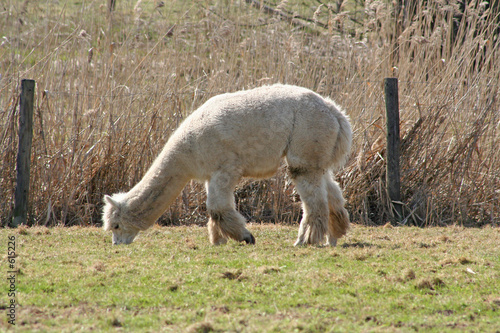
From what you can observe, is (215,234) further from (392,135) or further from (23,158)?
(392,135)

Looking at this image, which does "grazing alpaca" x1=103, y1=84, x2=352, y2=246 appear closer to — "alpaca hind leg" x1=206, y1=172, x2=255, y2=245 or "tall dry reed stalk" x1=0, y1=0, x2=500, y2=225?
"alpaca hind leg" x1=206, y1=172, x2=255, y2=245

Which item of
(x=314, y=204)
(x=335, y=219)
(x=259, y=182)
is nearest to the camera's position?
(x=314, y=204)

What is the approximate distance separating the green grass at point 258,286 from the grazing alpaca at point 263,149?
34 centimetres

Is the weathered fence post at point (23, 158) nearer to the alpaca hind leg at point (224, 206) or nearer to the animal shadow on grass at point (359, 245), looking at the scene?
the alpaca hind leg at point (224, 206)

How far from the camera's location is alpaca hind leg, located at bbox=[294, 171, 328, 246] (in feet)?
21.4

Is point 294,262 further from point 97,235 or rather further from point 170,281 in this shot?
point 97,235

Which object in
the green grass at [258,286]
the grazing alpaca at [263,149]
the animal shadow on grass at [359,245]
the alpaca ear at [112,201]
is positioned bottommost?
the animal shadow on grass at [359,245]

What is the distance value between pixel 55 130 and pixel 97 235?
89.6 inches

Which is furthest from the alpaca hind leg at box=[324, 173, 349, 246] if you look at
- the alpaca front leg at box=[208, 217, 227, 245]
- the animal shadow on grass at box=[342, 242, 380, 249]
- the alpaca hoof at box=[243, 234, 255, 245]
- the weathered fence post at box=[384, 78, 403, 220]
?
the weathered fence post at box=[384, 78, 403, 220]

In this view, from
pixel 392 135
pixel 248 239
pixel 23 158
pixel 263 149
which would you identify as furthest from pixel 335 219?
pixel 23 158

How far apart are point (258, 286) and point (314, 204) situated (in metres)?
1.95

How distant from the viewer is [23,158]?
27.2ft

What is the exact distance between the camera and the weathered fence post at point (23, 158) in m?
8.28

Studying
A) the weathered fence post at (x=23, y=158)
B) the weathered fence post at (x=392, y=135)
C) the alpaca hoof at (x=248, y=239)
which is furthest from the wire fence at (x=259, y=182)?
the alpaca hoof at (x=248, y=239)
